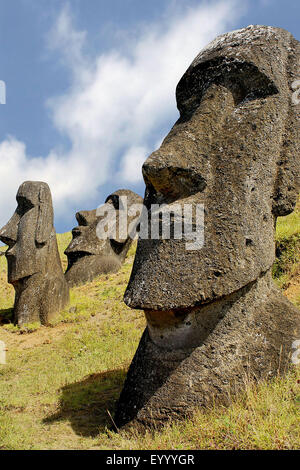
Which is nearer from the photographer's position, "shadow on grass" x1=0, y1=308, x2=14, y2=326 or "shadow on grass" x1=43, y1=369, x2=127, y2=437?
"shadow on grass" x1=43, y1=369, x2=127, y2=437

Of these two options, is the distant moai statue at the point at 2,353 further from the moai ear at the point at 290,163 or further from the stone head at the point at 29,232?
the moai ear at the point at 290,163

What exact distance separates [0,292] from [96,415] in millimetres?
9781

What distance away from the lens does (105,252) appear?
14.9 meters

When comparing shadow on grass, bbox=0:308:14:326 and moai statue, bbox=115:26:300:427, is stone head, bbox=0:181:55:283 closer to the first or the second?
shadow on grass, bbox=0:308:14:326

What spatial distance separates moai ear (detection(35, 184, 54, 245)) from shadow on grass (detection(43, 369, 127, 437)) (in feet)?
16.8

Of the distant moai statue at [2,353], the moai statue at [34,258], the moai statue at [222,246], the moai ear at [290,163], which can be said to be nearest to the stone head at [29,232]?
the moai statue at [34,258]

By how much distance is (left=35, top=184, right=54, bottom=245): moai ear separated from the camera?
10648 millimetres

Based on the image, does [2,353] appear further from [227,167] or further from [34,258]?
[227,167]

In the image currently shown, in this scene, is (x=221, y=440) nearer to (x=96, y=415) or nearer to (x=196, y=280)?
(x=196, y=280)

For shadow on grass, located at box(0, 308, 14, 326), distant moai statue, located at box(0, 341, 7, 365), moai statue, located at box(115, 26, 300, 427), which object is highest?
moai statue, located at box(115, 26, 300, 427)

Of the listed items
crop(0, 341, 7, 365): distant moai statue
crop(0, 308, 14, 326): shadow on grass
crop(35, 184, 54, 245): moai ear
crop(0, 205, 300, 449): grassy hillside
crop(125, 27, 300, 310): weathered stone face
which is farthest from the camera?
crop(0, 308, 14, 326): shadow on grass

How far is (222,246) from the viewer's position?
3801 mm

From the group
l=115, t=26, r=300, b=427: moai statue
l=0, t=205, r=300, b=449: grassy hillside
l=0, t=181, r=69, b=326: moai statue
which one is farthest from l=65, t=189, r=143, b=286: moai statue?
l=115, t=26, r=300, b=427: moai statue

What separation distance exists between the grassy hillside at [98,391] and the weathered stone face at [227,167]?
95 centimetres
